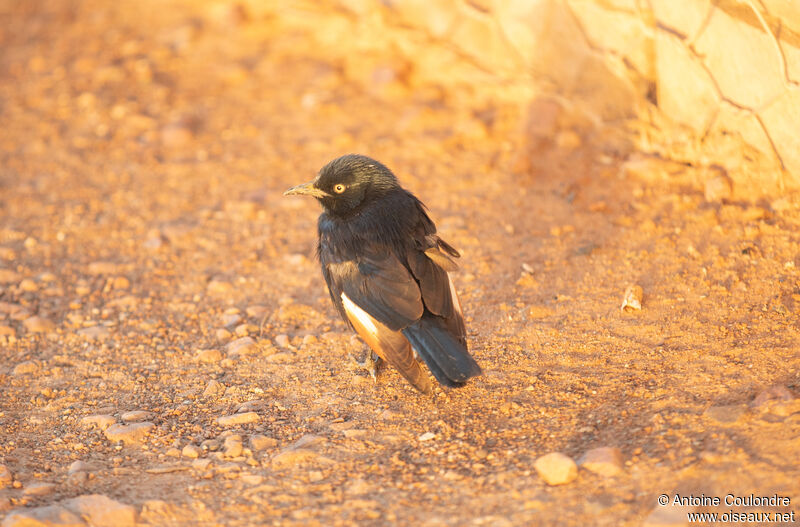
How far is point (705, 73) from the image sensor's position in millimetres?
4785

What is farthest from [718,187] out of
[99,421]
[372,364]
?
[99,421]

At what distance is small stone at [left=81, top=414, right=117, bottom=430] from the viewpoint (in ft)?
12.3

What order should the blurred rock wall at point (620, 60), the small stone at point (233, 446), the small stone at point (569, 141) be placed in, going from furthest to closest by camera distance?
1. the small stone at point (569, 141)
2. the blurred rock wall at point (620, 60)
3. the small stone at point (233, 446)

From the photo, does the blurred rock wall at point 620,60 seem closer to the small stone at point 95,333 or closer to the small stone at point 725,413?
the small stone at point 725,413

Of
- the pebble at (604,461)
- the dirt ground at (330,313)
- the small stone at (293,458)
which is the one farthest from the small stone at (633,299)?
the small stone at (293,458)

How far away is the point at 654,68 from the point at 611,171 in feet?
2.21

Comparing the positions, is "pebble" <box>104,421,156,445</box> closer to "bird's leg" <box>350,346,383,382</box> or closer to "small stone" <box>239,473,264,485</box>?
"small stone" <box>239,473,264,485</box>

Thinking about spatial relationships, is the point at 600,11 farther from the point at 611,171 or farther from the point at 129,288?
the point at 129,288

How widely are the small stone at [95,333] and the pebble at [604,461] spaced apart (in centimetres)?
264

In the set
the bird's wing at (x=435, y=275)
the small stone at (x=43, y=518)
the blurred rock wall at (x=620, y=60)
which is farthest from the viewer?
the blurred rock wall at (x=620, y=60)

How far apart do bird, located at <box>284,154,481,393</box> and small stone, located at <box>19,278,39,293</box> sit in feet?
6.00

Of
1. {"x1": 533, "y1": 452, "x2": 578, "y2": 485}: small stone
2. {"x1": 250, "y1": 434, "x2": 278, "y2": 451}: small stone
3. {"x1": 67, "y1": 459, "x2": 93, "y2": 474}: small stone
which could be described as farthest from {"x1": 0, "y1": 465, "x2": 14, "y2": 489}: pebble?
{"x1": 533, "y1": 452, "x2": 578, "y2": 485}: small stone

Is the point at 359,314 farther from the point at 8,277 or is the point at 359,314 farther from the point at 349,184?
the point at 8,277

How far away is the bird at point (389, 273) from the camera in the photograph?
12.0ft
